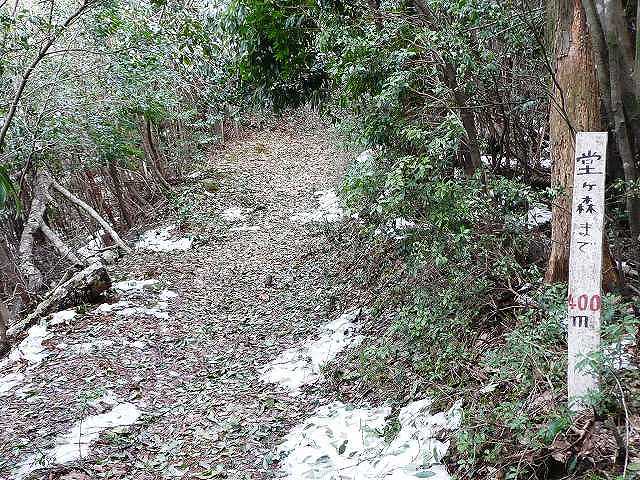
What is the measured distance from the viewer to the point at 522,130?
5418 millimetres

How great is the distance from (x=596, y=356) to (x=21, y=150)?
8.72 metres

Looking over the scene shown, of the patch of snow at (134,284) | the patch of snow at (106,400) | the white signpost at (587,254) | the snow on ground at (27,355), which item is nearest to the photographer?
the white signpost at (587,254)

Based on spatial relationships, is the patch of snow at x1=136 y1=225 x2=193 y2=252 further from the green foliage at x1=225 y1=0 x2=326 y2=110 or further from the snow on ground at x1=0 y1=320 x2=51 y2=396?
the green foliage at x1=225 y1=0 x2=326 y2=110

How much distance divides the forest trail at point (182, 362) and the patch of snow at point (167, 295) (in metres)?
0.02

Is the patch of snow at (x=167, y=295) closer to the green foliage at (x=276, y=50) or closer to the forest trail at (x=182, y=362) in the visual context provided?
the forest trail at (x=182, y=362)

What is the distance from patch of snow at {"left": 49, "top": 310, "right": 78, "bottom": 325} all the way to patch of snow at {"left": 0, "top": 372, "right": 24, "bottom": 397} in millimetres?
1185

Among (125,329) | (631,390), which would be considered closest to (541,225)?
(631,390)

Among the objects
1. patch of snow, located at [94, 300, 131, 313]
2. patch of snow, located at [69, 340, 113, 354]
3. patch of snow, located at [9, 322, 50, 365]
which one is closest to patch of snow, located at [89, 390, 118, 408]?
patch of snow, located at [69, 340, 113, 354]

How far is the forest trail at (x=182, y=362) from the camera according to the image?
15.3 feet

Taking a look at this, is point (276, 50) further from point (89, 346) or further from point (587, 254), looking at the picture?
point (587, 254)

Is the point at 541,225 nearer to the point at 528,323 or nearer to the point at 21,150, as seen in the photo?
the point at 528,323

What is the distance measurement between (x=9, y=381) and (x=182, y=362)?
78.4 inches

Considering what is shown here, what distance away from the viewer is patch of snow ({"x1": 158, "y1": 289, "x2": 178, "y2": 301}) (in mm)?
8430

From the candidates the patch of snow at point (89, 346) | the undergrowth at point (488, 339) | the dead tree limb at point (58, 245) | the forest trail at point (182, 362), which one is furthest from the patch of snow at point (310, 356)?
the dead tree limb at point (58, 245)
